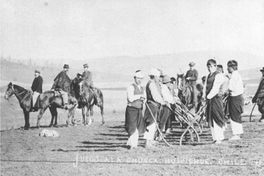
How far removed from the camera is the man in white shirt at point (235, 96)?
622cm

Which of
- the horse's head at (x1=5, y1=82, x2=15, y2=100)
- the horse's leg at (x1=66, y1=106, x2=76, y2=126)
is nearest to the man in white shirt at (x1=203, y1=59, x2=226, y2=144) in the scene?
the horse's leg at (x1=66, y1=106, x2=76, y2=126)

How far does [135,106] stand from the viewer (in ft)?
19.5

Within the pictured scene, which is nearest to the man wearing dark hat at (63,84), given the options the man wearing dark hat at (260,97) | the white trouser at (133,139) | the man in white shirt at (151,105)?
Result: the man in white shirt at (151,105)

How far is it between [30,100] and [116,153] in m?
2.82

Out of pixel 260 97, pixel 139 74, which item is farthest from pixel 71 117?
pixel 260 97

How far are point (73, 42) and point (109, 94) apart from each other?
1193 mm

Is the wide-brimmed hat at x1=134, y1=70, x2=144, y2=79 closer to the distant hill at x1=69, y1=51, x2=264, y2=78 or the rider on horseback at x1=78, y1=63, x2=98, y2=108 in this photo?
the distant hill at x1=69, y1=51, x2=264, y2=78

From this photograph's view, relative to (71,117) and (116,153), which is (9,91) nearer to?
(71,117)

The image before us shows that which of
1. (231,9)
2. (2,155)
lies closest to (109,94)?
(2,155)

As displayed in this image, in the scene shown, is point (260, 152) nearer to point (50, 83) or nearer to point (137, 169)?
point (137, 169)

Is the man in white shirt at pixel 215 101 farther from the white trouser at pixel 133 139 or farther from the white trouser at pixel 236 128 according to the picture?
the white trouser at pixel 133 139

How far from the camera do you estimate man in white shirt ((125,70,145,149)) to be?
5.92 metres

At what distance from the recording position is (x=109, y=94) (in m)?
7.07

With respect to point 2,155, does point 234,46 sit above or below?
above
